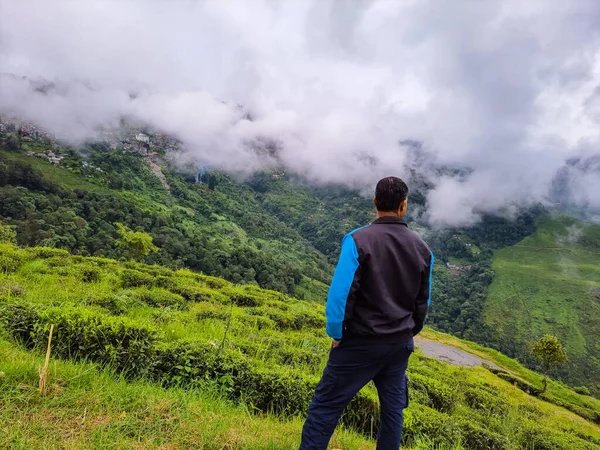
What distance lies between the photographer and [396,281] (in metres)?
2.98

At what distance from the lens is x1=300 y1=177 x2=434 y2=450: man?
285cm

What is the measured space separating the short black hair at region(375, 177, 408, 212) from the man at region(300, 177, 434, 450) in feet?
0.22

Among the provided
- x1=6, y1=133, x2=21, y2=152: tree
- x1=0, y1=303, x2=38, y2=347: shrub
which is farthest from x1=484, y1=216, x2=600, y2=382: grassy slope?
x1=6, y1=133, x2=21, y2=152: tree

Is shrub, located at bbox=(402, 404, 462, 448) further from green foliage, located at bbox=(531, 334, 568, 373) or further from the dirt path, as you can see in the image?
the dirt path

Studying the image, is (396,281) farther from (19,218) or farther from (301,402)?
(19,218)

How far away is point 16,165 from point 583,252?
257 meters

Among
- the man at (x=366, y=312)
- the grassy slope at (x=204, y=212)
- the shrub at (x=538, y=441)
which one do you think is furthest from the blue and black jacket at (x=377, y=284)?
the grassy slope at (x=204, y=212)

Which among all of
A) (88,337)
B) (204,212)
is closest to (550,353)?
(88,337)

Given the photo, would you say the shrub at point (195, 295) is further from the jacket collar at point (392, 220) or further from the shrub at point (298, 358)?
the jacket collar at point (392, 220)

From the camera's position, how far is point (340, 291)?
2797mm

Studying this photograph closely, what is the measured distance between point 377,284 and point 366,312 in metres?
0.27

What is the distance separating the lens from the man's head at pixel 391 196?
3182 mm

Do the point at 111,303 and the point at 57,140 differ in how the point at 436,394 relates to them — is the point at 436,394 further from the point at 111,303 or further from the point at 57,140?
the point at 57,140

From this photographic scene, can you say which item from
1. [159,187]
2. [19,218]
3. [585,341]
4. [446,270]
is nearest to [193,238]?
[19,218]
